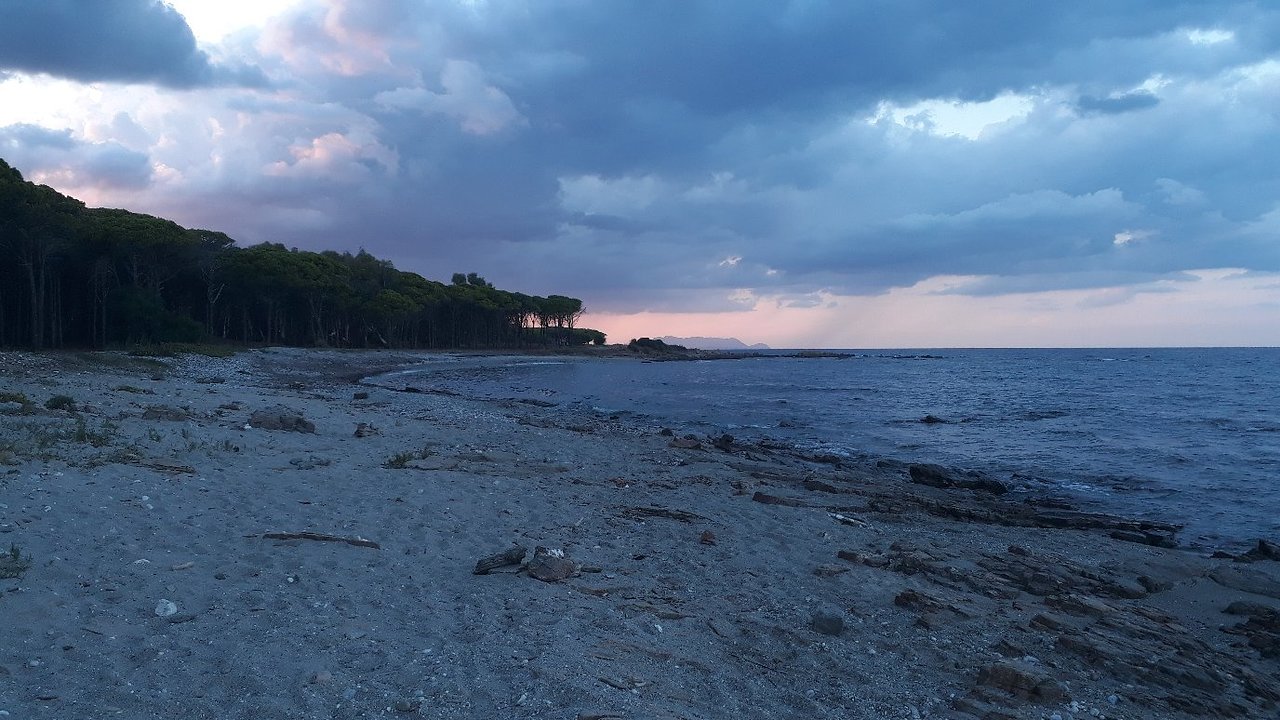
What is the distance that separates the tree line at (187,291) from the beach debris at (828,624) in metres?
43.6

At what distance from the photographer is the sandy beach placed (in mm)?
4758

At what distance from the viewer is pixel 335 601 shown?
599 cm

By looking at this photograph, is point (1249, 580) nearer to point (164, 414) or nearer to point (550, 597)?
point (550, 597)

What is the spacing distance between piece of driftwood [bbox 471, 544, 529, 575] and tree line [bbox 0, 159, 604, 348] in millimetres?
40941

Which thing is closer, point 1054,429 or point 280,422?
point 280,422

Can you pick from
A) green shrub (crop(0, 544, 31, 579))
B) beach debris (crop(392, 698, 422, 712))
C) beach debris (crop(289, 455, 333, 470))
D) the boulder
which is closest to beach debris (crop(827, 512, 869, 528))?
the boulder

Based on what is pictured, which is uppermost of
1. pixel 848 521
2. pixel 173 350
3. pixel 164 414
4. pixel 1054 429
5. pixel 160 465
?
pixel 173 350

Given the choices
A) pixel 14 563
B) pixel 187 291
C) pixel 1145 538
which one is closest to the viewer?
pixel 14 563

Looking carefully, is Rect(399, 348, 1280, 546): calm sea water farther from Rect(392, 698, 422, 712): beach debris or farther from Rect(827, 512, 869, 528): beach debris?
Rect(392, 698, 422, 712): beach debris

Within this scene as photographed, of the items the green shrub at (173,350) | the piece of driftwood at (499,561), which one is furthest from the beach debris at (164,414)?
the green shrub at (173,350)

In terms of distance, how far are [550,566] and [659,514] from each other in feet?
12.0

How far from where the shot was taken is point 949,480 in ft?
55.3

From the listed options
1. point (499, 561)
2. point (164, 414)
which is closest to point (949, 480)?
point (499, 561)

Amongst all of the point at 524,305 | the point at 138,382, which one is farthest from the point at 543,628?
the point at 524,305
